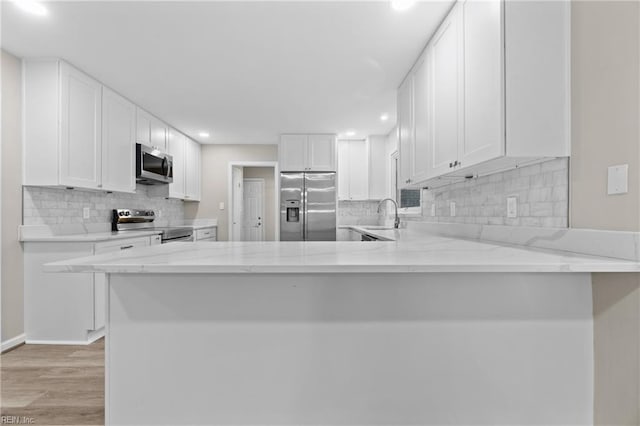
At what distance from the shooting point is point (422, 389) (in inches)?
48.9

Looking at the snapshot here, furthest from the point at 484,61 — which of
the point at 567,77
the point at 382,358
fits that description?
the point at 382,358

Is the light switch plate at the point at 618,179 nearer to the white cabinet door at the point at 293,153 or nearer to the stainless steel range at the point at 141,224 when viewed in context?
the stainless steel range at the point at 141,224

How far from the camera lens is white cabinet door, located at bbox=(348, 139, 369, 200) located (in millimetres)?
5617

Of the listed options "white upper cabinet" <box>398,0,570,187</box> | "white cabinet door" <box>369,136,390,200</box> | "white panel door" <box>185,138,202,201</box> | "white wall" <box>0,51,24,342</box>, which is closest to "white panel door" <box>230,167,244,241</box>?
"white panel door" <box>185,138,202,201</box>

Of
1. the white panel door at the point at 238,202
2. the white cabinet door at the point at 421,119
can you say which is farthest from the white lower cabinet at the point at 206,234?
the white cabinet door at the point at 421,119

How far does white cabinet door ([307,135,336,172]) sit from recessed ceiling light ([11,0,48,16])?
3.56 meters

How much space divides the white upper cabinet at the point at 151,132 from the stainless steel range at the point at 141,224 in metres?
0.91

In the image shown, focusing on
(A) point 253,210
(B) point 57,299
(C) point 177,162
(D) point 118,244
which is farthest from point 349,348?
(A) point 253,210

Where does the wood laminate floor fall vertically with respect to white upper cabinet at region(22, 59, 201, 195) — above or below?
below

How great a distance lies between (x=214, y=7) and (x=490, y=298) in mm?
2287

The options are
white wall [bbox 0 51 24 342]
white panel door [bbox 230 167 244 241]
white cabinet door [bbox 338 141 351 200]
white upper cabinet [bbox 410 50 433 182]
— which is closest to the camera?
white upper cabinet [bbox 410 50 433 182]

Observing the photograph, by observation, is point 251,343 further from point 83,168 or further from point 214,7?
point 83,168

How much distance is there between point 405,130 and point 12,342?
3.79 meters

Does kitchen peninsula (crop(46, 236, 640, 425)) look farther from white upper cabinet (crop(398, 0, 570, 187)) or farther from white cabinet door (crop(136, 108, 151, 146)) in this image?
white cabinet door (crop(136, 108, 151, 146))
